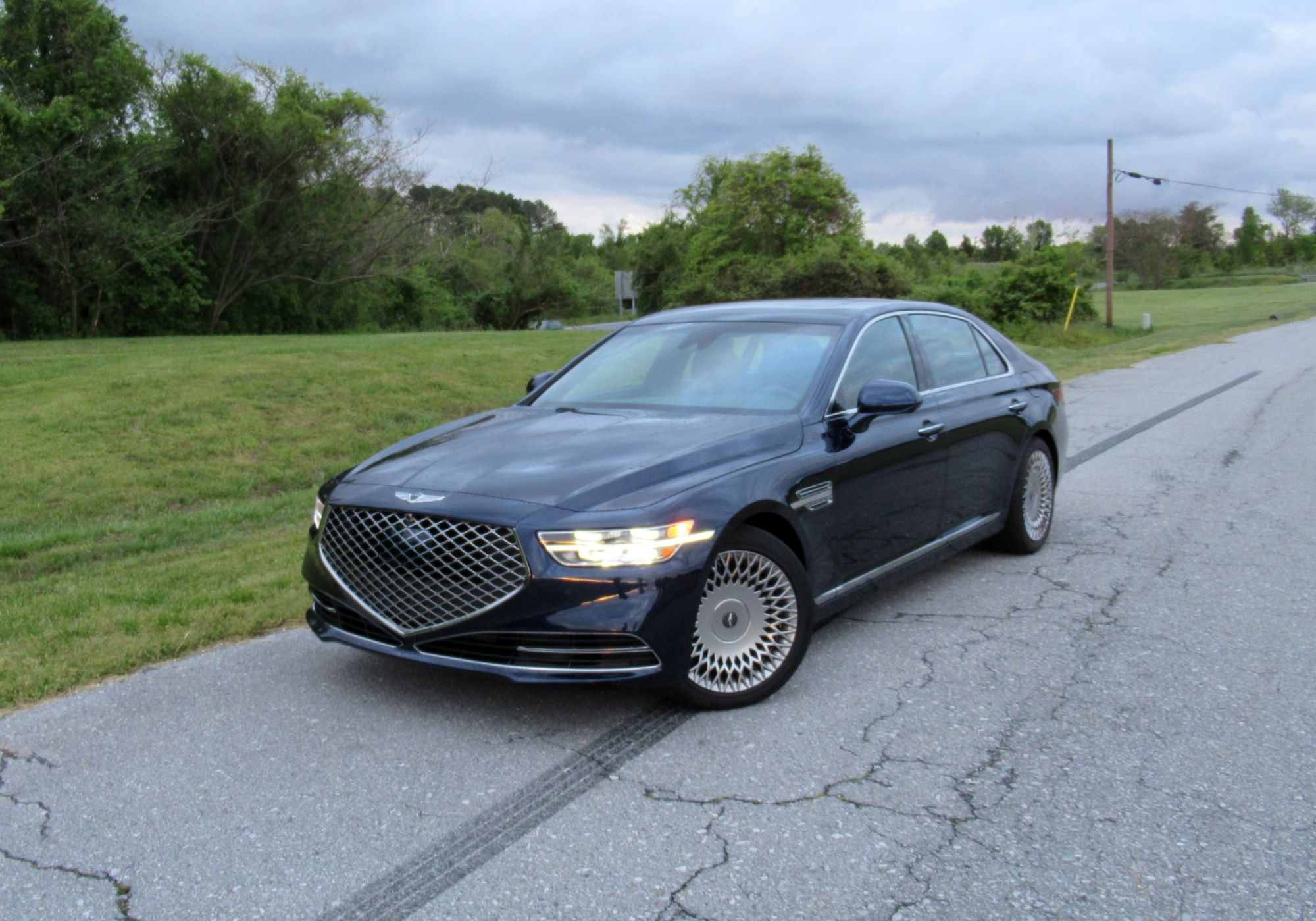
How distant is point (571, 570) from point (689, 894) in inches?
49.0

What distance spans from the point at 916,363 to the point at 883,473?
941 mm

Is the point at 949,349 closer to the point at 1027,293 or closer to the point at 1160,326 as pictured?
the point at 1027,293

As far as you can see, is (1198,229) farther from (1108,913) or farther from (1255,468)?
(1108,913)

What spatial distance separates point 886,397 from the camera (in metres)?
5.04

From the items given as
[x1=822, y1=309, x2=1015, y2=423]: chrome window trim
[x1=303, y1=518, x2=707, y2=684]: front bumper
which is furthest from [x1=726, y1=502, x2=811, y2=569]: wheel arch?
[x1=822, y1=309, x2=1015, y2=423]: chrome window trim

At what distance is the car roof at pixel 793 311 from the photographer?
5672mm

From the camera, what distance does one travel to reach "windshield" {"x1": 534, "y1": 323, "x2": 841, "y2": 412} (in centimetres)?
520

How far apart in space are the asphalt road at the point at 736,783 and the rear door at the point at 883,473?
43 cm

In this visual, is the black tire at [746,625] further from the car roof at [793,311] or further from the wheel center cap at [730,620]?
the car roof at [793,311]

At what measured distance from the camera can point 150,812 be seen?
3504mm

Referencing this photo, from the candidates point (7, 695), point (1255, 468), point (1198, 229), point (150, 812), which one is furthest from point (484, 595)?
point (1198, 229)

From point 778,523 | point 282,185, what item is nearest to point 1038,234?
point 282,185

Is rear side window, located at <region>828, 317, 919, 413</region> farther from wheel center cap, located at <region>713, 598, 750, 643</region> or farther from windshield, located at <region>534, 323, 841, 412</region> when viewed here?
wheel center cap, located at <region>713, 598, 750, 643</region>

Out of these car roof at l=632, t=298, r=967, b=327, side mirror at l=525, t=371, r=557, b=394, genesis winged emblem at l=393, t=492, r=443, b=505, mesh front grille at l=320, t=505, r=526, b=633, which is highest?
car roof at l=632, t=298, r=967, b=327
